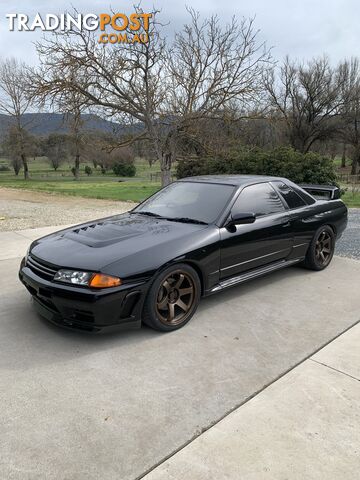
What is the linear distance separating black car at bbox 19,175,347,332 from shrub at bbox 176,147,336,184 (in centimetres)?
919

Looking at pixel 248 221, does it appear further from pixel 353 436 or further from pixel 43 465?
pixel 43 465

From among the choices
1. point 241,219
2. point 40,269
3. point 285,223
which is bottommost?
point 40,269

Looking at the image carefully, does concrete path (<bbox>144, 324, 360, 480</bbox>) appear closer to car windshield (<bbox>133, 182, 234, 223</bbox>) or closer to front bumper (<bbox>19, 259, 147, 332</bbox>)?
front bumper (<bbox>19, 259, 147, 332</bbox>)

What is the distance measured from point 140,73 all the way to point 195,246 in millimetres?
12594

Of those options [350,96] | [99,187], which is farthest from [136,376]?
[350,96]

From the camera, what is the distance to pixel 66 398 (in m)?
2.43

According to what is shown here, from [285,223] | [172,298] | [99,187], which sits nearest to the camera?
[172,298]

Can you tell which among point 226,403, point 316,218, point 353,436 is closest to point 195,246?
point 226,403

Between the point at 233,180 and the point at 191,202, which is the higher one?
the point at 233,180

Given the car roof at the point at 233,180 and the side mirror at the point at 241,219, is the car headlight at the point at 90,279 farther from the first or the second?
the car roof at the point at 233,180

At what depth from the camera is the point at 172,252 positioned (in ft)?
10.7

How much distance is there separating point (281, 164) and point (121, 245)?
12.3 meters

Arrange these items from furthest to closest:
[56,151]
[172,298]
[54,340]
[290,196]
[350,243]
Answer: [56,151]
[350,243]
[290,196]
[172,298]
[54,340]

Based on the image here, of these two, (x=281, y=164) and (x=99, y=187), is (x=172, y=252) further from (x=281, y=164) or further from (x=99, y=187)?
(x=99, y=187)
